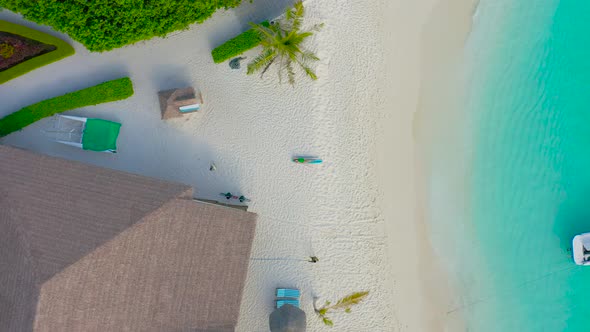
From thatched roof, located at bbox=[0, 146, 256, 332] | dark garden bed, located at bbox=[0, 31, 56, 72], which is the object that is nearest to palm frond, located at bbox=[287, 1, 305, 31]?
thatched roof, located at bbox=[0, 146, 256, 332]

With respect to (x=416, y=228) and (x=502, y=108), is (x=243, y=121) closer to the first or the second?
(x=416, y=228)

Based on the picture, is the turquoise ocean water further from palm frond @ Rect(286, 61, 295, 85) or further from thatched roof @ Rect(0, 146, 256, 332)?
thatched roof @ Rect(0, 146, 256, 332)

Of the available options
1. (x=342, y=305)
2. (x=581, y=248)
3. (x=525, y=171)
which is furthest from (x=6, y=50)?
(x=581, y=248)

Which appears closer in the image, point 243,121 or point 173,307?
point 173,307

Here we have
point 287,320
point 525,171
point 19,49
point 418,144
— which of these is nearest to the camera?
point 287,320

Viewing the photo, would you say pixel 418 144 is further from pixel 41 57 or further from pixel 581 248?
pixel 41 57

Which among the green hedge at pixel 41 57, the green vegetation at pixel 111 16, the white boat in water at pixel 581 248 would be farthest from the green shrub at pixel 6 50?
the white boat in water at pixel 581 248

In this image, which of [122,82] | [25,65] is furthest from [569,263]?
[25,65]
